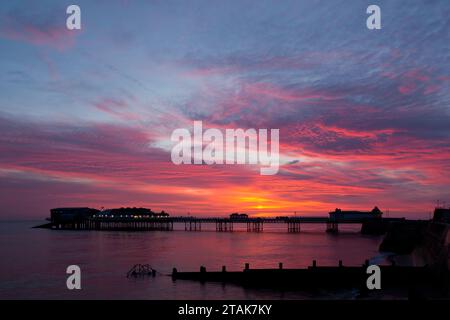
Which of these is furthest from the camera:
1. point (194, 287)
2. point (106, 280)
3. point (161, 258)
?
point (161, 258)

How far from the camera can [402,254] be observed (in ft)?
244

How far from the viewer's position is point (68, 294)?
41.5 meters

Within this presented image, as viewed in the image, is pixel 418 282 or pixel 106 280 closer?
pixel 418 282

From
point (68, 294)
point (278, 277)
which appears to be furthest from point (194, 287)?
Answer: point (68, 294)
